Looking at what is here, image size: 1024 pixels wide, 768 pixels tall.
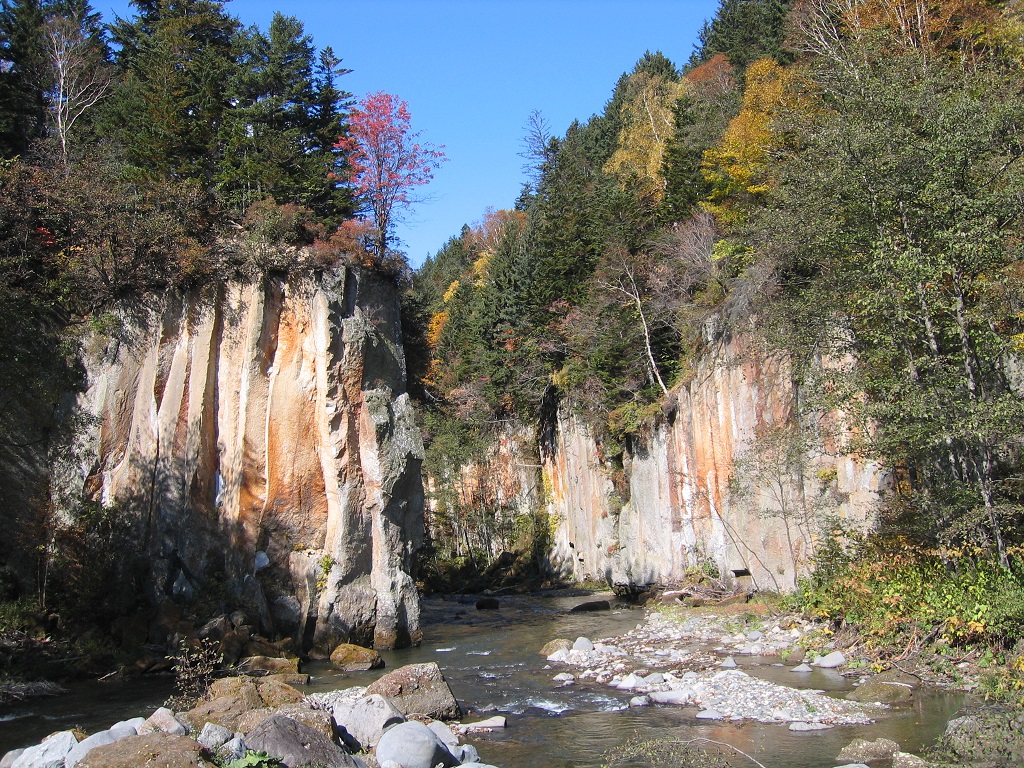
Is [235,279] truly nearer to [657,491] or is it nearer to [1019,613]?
[657,491]

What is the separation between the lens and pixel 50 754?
28.5ft

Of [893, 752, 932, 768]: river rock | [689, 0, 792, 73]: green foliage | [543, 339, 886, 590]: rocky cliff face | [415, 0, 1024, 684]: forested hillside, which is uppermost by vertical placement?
[689, 0, 792, 73]: green foliage

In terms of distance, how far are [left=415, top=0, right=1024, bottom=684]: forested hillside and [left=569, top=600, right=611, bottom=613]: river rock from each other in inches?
247

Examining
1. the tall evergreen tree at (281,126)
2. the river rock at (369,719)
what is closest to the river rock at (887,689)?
the river rock at (369,719)

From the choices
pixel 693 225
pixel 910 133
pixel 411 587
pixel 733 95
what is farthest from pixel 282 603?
pixel 733 95

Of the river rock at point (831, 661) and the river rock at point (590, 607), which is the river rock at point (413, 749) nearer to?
the river rock at point (831, 661)

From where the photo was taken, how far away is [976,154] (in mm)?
13500

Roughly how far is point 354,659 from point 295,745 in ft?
31.1

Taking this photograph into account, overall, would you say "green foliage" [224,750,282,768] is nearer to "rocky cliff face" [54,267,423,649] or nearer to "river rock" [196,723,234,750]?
"river rock" [196,723,234,750]

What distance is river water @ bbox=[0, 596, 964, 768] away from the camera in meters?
10.2

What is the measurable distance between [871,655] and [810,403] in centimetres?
476

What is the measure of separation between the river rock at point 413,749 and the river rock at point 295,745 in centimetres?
50

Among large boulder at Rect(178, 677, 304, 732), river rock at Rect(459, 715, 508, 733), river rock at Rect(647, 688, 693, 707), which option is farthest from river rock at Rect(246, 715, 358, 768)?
river rock at Rect(647, 688, 693, 707)

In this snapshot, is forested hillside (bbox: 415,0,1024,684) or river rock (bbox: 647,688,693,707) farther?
forested hillside (bbox: 415,0,1024,684)
